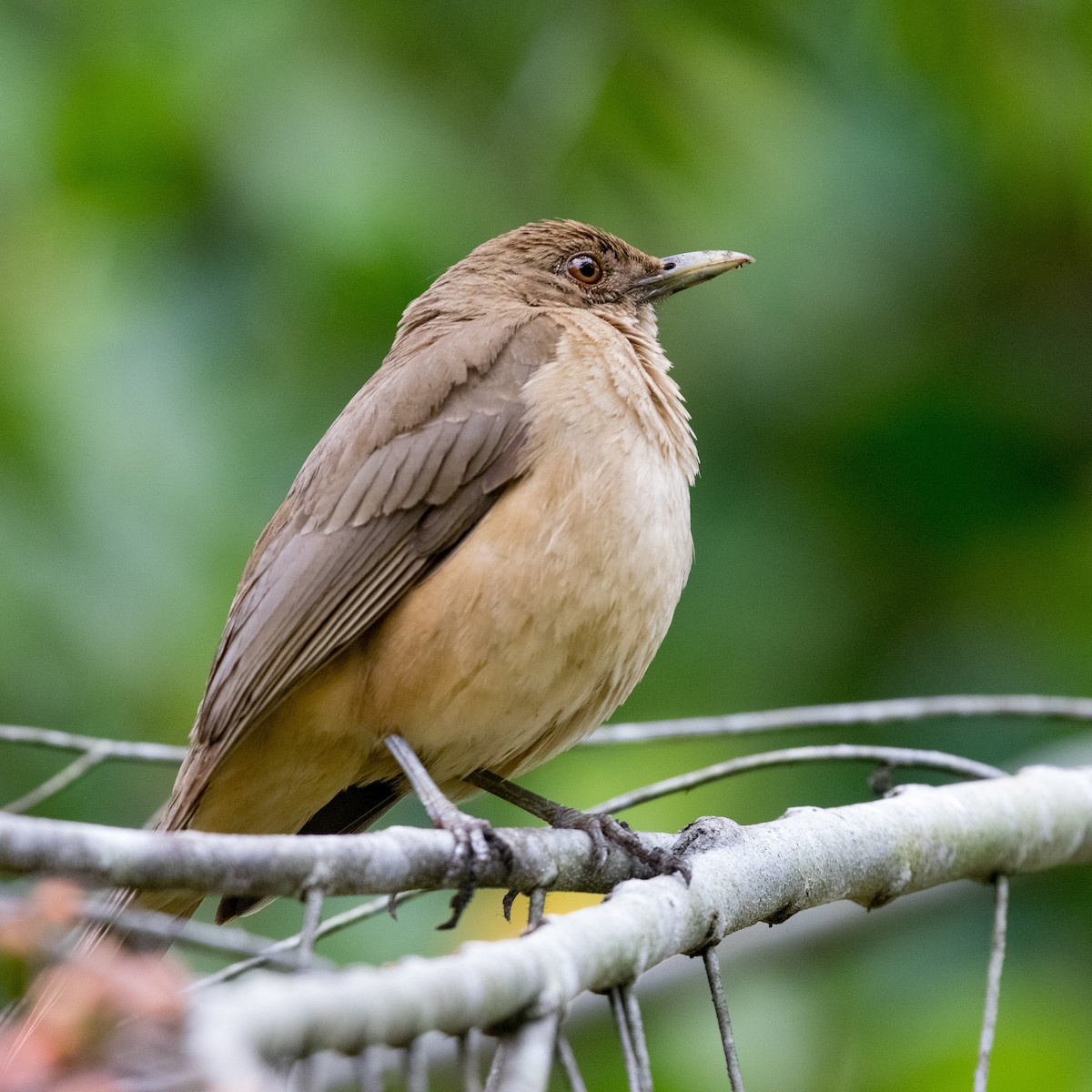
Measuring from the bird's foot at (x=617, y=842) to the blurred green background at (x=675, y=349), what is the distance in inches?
44.5

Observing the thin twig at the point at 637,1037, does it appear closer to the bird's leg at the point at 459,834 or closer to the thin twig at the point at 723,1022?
the thin twig at the point at 723,1022

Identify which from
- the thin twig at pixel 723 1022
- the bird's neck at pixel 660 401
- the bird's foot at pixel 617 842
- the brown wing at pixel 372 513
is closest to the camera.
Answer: the thin twig at pixel 723 1022

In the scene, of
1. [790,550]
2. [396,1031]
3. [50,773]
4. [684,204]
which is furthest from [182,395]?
[396,1031]

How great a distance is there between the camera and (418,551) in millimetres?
3818

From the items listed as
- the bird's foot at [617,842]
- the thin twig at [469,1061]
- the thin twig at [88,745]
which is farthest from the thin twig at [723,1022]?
the thin twig at [88,745]

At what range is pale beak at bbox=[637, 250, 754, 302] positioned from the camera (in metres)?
4.78

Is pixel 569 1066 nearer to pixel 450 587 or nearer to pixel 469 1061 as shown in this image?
pixel 469 1061

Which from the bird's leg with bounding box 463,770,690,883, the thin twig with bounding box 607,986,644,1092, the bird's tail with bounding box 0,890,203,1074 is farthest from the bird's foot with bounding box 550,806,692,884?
the bird's tail with bounding box 0,890,203,1074

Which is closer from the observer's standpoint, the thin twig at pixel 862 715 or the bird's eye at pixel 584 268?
the thin twig at pixel 862 715

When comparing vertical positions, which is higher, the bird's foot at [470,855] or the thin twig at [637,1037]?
the thin twig at [637,1037]

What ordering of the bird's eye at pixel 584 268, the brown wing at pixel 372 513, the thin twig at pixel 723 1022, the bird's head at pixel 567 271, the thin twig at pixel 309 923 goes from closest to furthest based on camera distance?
the thin twig at pixel 309 923 < the thin twig at pixel 723 1022 < the brown wing at pixel 372 513 < the bird's head at pixel 567 271 < the bird's eye at pixel 584 268

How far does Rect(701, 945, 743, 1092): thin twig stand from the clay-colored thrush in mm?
783

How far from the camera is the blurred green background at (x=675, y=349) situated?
16.1 feet

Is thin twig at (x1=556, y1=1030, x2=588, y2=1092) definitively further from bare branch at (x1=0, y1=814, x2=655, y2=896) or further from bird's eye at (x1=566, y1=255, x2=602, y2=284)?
bird's eye at (x1=566, y1=255, x2=602, y2=284)
